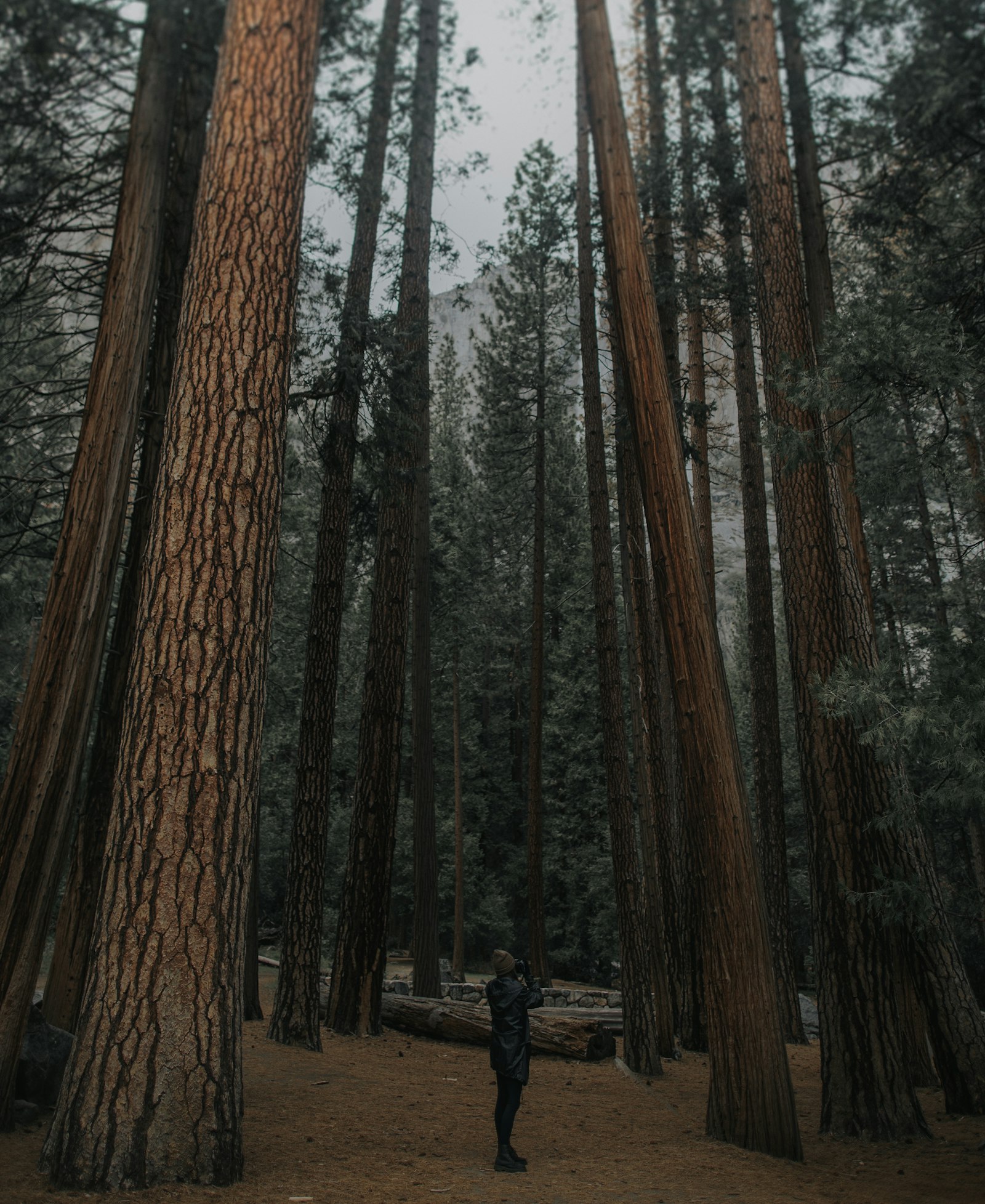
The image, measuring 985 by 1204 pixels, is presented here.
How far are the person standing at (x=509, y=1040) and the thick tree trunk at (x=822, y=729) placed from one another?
2105 millimetres

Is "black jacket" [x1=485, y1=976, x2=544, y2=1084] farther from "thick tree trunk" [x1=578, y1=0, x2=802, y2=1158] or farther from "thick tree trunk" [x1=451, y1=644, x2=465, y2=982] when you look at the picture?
"thick tree trunk" [x1=451, y1=644, x2=465, y2=982]

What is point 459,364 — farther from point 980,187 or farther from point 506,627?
point 980,187

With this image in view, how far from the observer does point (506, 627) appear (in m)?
29.9

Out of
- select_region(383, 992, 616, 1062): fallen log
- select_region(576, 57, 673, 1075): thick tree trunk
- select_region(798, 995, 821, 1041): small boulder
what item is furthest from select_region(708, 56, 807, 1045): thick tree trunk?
select_region(383, 992, 616, 1062): fallen log

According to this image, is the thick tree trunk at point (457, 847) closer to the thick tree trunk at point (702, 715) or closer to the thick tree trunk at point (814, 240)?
the thick tree trunk at point (702, 715)

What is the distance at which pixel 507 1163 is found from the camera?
4711 mm

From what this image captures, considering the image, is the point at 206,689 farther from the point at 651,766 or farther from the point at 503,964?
the point at 651,766

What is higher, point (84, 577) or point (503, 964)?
point (84, 577)

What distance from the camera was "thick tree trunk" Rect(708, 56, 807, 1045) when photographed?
10.7 m

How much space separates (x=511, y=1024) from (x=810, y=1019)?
41.0ft

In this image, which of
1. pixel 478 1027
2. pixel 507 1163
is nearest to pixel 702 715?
pixel 507 1163

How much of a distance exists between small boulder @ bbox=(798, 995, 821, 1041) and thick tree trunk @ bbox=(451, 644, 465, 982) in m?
7.33

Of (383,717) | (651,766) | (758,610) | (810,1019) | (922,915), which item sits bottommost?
(810,1019)

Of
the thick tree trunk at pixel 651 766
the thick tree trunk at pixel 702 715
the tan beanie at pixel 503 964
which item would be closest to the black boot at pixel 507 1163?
the tan beanie at pixel 503 964
